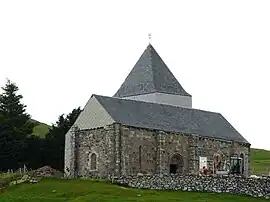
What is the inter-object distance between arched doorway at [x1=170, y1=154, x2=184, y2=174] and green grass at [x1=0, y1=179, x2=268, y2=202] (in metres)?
12.7

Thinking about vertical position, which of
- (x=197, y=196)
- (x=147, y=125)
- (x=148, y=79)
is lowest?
(x=197, y=196)

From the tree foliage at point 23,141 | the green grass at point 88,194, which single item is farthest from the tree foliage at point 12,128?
the green grass at point 88,194

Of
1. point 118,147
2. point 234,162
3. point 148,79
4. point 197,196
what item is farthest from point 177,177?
point 148,79

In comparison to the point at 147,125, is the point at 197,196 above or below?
below

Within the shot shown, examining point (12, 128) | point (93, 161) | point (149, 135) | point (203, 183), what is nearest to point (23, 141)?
point (12, 128)

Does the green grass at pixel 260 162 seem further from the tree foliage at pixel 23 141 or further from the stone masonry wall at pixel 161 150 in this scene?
the tree foliage at pixel 23 141

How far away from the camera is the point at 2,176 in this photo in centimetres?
6134

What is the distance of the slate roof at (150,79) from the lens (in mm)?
73125

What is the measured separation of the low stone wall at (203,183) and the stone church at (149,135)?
664 cm

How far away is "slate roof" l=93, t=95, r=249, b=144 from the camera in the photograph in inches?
2544

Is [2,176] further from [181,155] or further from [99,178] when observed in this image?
[181,155]

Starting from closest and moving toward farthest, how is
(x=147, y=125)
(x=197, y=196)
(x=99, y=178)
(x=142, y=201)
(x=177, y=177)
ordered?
1. (x=142, y=201)
2. (x=197, y=196)
3. (x=177, y=177)
4. (x=99, y=178)
5. (x=147, y=125)

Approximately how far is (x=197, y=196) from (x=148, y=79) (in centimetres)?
2811

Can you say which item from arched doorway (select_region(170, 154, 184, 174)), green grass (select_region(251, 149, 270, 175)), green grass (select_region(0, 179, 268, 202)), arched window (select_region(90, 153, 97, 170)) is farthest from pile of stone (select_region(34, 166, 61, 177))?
green grass (select_region(251, 149, 270, 175))
